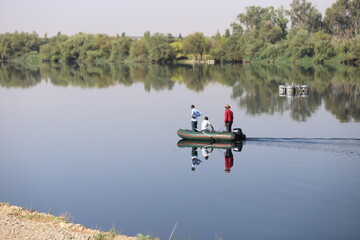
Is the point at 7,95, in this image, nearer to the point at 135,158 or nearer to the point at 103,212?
the point at 135,158

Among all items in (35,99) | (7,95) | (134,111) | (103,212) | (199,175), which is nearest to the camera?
(103,212)

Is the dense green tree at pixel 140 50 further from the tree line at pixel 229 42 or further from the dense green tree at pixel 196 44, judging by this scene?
the dense green tree at pixel 196 44

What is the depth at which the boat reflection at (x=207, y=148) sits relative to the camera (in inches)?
847

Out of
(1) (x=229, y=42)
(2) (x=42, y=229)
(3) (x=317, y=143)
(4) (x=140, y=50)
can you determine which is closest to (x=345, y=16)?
(1) (x=229, y=42)

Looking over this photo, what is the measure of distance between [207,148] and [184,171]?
4.58m

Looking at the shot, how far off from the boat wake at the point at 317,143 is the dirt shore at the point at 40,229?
1328 cm

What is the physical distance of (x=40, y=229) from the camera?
11891 millimetres

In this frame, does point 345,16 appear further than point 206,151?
Yes

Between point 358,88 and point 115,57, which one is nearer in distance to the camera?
point 358,88

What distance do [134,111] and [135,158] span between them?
17.0m

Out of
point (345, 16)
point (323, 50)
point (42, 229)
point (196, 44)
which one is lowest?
point (42, 229)

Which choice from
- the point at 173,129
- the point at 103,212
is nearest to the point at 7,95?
the point at 173,129

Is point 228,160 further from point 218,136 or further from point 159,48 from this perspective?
point 159,48

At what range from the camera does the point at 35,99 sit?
162 feet
